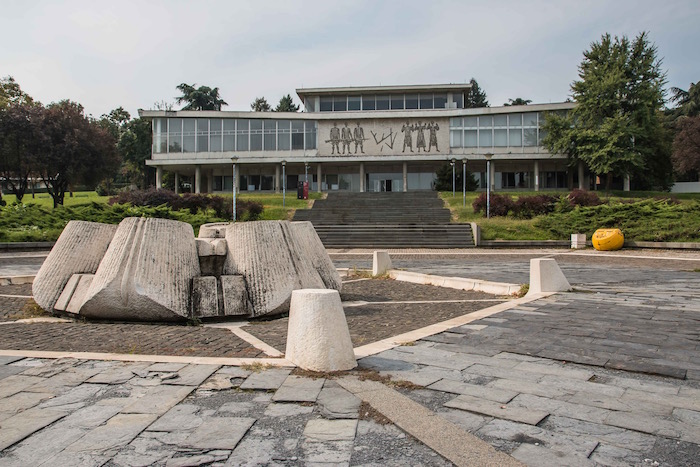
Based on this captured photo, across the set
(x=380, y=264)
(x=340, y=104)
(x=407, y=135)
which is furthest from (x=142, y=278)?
(x=340, y=104)

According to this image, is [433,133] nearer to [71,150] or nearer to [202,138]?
[202,138]

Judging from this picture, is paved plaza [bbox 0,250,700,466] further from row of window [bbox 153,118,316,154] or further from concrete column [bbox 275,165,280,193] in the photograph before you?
concrete column [bbox 275,165,280,193]

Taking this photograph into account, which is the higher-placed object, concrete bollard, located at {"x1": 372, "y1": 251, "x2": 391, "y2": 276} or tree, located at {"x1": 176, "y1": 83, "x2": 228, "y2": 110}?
tree, located at {"x1": 176, "y1": 83, "x2": 228, "y2": 110}

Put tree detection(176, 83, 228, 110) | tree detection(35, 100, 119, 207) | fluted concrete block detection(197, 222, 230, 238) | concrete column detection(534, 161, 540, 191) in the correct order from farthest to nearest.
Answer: tree detection(176, 83, 228, 110) < concrete column detection(534, 161, 540, 191) < tree detection(35, 100, 119, 207) < fluted concrete block detection(197, 222, 230, 238)

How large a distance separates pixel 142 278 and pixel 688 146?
43658 mm

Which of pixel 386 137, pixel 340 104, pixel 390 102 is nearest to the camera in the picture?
pixel 386 137

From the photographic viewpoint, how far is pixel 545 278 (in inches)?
352

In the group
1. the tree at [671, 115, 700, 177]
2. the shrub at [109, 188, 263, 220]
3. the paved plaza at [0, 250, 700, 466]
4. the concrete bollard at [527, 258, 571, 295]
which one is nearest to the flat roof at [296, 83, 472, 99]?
the tree at [671, 115, 700, 177]

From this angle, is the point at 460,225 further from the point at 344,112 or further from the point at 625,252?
the point at 344,112

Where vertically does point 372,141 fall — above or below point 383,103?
below

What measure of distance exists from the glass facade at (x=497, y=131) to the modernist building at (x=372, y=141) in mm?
82

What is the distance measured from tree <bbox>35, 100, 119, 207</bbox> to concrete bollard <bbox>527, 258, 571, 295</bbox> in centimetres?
4144

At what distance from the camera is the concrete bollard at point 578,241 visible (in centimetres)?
2353

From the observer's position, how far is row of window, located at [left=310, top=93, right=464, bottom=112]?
164ft
